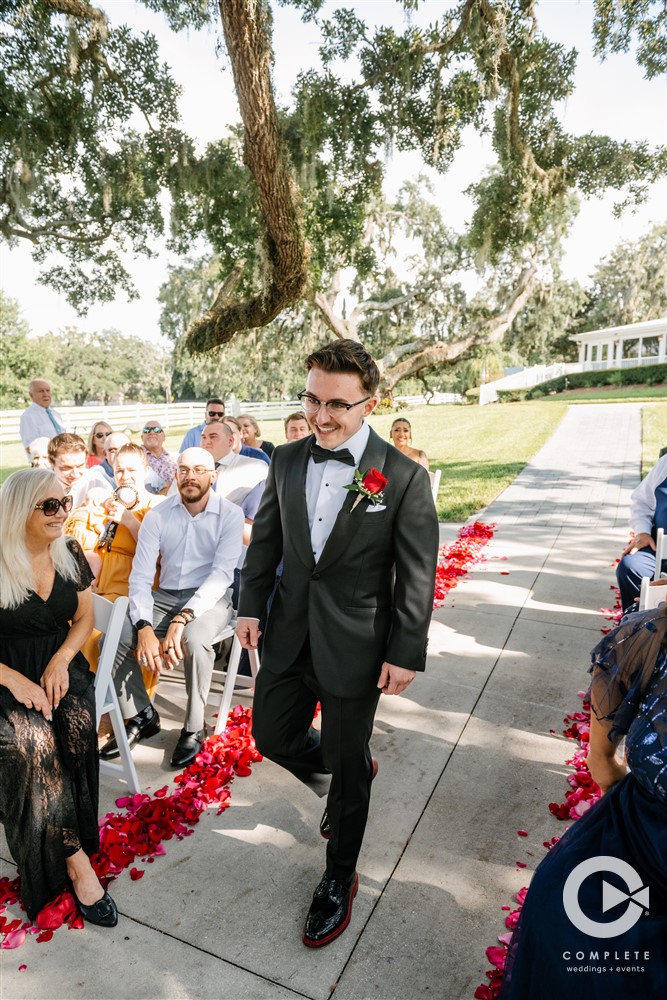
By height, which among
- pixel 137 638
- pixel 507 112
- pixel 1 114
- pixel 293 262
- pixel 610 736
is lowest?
pixel 137 638

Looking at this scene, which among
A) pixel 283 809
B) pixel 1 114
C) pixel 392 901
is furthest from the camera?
pixel 1 114

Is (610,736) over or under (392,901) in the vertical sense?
over

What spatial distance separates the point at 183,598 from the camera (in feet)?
13.0

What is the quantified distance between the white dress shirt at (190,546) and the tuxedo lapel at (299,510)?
1604mm

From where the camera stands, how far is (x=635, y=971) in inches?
58.9

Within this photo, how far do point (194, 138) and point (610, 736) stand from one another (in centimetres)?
941

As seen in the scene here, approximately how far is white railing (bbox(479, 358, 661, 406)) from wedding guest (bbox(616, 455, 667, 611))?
35.3m

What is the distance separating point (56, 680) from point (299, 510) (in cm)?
130

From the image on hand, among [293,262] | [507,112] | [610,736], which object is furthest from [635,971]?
[507,112]

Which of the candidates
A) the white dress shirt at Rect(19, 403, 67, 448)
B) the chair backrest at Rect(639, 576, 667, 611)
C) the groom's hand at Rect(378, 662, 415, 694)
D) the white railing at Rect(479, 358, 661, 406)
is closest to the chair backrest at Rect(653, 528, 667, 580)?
the chair backrest at Rect(639, 576, 667, 611)

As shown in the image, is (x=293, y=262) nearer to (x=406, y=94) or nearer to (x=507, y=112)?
(x=406, y=94)

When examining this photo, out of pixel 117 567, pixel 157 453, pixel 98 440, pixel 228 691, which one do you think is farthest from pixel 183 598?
pixel 98 440

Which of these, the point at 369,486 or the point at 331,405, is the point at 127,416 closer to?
the point at 331,405

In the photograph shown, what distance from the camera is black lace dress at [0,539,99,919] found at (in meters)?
2.45
